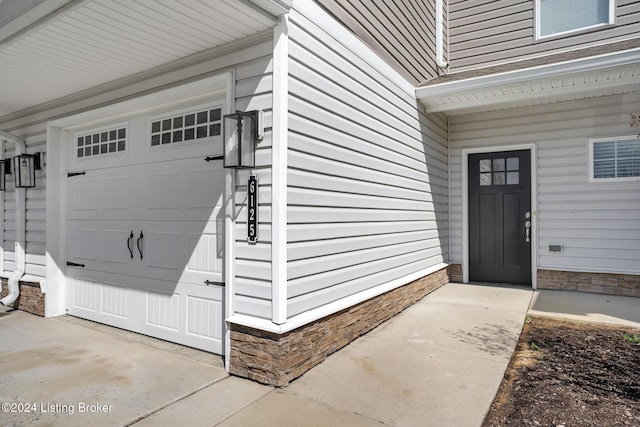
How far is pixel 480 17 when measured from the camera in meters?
6.35

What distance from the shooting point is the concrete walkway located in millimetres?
2324

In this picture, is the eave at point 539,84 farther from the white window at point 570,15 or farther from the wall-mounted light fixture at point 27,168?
the wall-mounted light fixture at point 27,168

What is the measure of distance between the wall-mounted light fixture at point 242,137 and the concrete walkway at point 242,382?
1571mm

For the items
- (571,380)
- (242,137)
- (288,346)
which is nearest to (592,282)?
(571,380)

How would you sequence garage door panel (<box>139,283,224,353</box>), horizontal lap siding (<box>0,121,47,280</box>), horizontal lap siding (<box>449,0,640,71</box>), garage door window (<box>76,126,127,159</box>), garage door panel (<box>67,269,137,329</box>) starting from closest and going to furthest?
garage door panel (<box>139,283,224,353</box>) < garage door panel (<box>67,269,137,329</box>) < garage door window (<box>76,126,127,159</box>) < horizontal lap siding (<box>0,121,47,280</box>) < horizontal lap siding (<box>449,0,640,71</box>)

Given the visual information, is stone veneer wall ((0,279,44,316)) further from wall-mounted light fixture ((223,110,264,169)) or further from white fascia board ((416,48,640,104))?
white fascia board ((416,48,640,104))

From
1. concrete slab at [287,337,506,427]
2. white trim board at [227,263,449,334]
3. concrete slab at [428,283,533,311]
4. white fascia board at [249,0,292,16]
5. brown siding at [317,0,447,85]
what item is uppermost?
brown siding at [317,0,447,85]

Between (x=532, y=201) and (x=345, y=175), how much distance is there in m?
3.73

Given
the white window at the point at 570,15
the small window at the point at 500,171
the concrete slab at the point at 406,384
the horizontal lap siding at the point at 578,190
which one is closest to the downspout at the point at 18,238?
the concrete slab at the point at 406,384

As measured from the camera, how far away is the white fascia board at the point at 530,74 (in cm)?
432

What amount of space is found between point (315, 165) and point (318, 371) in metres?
1.56

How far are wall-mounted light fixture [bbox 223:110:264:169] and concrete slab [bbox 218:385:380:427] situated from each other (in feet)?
5.20

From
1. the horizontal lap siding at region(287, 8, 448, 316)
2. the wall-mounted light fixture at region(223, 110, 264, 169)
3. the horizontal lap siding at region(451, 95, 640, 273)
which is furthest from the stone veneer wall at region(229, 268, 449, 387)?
the horizontal lap siding at region(451, 95, 640, 273)

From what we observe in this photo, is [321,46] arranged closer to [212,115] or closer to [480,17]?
[212,115]
